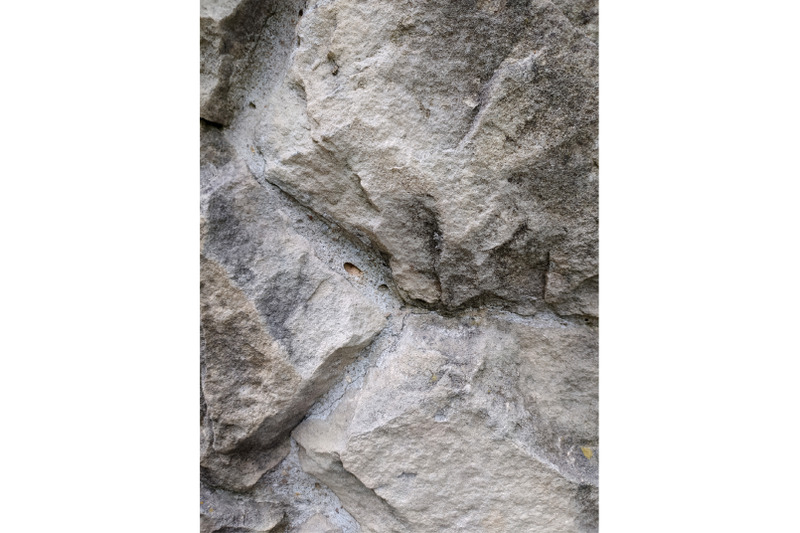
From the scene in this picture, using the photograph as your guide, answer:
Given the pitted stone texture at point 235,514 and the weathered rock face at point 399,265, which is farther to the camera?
the pitted stone texture at point 235,514

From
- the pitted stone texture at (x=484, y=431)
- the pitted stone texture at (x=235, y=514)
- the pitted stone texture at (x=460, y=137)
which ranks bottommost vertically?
the pitted stone texture at (x=235, y=514)

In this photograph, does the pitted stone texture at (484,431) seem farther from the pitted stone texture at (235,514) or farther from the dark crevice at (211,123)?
the dark crevice at (211,123)

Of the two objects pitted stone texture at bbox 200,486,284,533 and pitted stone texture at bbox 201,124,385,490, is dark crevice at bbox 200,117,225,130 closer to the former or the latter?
pitted stone texture at bbox 201,124,385,490

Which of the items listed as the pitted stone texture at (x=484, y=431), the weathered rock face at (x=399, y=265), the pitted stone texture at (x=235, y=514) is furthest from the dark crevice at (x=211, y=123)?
the pitted stone texture at (x=235, y=514)

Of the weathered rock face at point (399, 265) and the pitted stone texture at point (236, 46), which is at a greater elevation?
the pitted stone texture at point (236, 46)

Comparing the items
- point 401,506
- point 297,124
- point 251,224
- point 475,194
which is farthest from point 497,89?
point 401,506

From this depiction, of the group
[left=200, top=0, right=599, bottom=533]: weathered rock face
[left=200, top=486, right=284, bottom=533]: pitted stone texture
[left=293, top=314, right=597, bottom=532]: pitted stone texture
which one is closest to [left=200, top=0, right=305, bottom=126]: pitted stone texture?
[left=200, top=0, right=599, bottom=533]: weathered rock face

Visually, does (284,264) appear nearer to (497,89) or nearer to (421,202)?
(421,202)
